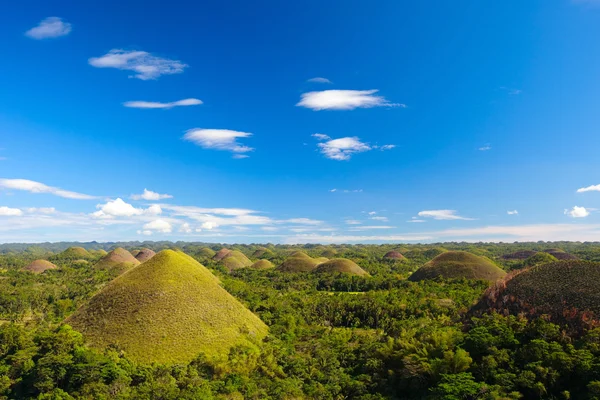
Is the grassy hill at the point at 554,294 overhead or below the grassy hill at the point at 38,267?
overhead

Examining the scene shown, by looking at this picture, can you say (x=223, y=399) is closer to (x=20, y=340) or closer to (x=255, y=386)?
(x=255, y=386)

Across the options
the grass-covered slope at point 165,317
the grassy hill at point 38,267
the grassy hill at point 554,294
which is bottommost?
the grassy hill at point 38,267

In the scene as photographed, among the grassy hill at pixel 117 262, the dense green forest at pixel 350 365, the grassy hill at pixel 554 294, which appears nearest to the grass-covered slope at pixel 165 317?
the dense green forest at pixel 350 365

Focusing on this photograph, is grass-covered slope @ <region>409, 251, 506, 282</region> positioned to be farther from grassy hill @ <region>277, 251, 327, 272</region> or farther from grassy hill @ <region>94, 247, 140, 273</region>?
grassy hill @ <region>94, 247, 140, 273</region>

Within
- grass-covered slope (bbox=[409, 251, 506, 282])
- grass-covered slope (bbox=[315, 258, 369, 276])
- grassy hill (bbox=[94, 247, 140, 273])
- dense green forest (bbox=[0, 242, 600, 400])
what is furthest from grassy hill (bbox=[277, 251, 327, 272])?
dense green forest (bbox=[0, 242, 600, 400])

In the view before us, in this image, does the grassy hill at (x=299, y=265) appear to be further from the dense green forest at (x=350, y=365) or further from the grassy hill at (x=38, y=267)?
the grassy hill at (x=38, y=267)

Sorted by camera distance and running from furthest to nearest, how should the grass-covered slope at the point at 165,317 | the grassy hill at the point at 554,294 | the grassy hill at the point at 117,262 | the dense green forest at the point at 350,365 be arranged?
the grassy hill at the point at 117,262, the grass-covered slope at the point at 165,317, the grassy hill at the point at 554,294, the dense green forest at the point at 350,365

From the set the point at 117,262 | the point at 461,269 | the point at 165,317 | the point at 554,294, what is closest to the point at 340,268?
the point at 461,269
